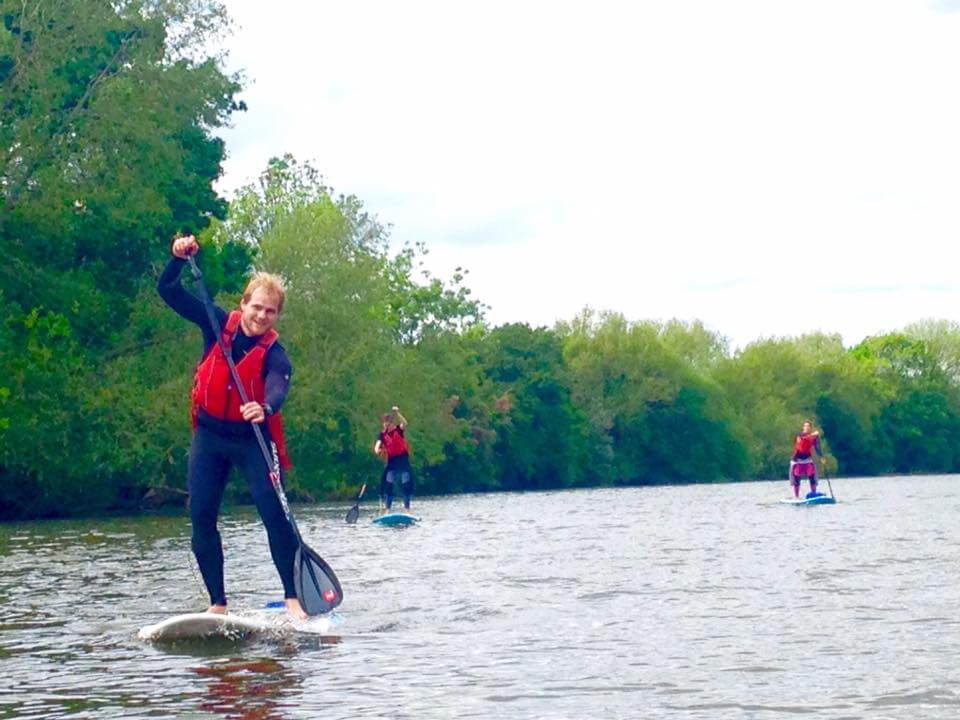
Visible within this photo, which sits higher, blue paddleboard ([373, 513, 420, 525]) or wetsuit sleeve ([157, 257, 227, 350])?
wetsuit sleeve ([157, 257, 227, 350])

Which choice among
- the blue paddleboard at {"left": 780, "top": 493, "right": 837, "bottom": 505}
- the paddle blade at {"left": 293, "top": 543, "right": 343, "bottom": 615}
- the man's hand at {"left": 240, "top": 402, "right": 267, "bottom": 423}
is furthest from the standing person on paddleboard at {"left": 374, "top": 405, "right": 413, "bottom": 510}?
the man's hand at {"left": 240, "top": 402, "right": 267, "bottom": 423}

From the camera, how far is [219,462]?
10516 mm

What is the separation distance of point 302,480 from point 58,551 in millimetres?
31639

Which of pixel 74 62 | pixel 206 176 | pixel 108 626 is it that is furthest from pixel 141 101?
pixel 108 626

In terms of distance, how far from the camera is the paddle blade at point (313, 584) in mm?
10617

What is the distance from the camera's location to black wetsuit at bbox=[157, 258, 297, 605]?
10.4 m

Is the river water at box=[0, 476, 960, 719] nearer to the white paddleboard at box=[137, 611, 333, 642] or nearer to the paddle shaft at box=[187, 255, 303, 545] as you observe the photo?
the white paddleboard at box=[137, 611, 333, 642]

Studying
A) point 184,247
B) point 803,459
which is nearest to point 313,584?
point 184,247

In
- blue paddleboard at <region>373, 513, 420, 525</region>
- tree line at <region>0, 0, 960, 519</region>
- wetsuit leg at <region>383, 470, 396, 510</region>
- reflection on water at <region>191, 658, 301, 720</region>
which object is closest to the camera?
reflection on water at <region>191, 658, 301, 720</region>

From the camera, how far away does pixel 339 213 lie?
191 ft

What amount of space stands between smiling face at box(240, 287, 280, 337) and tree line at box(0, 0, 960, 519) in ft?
89.2

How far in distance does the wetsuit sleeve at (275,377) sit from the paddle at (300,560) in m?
0.15

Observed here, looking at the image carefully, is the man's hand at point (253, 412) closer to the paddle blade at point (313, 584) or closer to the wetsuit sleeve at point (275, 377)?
the wetsuit sleeve at point (275, 377)

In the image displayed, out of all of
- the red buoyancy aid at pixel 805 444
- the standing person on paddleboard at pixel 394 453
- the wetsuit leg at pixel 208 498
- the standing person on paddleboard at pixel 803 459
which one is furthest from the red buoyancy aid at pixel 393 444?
the wetsuit leg at pixel 208 498
